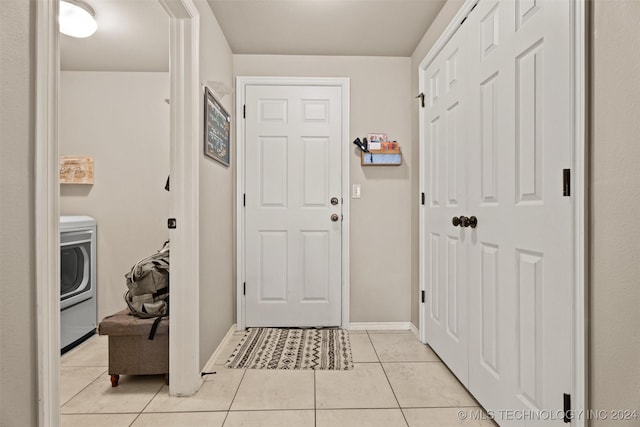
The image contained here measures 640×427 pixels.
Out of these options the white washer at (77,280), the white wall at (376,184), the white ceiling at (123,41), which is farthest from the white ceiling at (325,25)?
the white washer at (77,280)

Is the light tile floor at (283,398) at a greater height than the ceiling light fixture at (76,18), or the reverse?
the ceiling light fixture at (76,18)

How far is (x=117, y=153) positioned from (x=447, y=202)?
2.86 m

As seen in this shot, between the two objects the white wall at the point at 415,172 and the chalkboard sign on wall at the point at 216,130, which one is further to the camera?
the white wall at the point at 415,172

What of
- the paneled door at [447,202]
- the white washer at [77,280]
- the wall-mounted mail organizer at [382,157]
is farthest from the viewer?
the wall-mounted mail organizer at [382,157]

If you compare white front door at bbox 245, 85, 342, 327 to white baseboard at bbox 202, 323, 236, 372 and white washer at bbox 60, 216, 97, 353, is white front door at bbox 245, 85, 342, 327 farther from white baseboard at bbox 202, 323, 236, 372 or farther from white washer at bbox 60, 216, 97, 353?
white washer at bbox 60, 216, 97, 353

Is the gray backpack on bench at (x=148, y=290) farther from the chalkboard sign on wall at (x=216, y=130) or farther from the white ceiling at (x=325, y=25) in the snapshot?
the white ceiling at (x=325, y=25)

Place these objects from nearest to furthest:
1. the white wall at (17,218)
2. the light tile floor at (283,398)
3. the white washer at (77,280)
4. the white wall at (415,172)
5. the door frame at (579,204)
Answer: the white wall at (17,218) < the door frame at (579,204) < the light tile floor at (283,398) < the white washer at (77,280) < the white wall at (415,172)

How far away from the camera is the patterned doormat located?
234 cm

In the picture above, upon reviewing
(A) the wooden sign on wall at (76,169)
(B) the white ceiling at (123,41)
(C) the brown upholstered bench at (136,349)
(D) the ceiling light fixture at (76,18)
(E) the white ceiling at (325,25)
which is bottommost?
(C) the brown upholstered bench at (136,349)

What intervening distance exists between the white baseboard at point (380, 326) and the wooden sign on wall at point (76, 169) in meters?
2.69

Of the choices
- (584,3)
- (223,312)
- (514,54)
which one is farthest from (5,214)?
(223,312)

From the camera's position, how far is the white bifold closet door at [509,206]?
121cm

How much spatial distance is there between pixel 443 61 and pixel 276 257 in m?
1.97

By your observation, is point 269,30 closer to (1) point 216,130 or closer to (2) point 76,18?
(1) point 216,130
